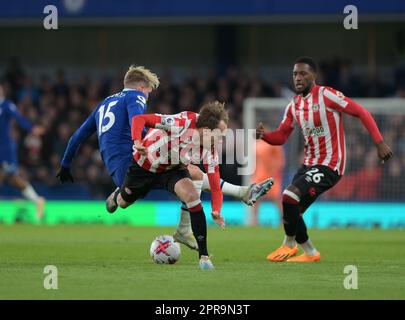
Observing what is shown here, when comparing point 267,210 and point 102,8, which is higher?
point 102,8

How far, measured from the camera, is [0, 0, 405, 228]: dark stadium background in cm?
2175

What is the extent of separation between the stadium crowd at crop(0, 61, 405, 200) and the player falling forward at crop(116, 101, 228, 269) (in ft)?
31.2

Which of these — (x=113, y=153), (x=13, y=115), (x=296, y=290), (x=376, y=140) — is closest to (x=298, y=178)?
(x=376, y=140)

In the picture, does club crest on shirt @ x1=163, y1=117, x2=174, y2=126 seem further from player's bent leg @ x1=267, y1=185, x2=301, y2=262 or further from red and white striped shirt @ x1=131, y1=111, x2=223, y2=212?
player's bent leg @ x1=267, y1=185, x2=301, y2=262

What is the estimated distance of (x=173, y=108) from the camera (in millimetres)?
23344

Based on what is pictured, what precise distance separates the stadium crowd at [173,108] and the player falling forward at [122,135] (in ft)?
27.5

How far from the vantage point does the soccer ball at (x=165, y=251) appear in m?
10.1

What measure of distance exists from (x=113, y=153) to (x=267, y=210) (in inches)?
364

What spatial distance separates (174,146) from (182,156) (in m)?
0.14

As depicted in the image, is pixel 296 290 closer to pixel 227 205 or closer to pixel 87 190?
pixel 227 205

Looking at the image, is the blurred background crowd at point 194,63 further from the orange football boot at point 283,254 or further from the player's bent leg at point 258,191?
the player's bent leg at point 258,191

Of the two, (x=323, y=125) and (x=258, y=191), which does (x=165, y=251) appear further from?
(x=323, y=125)

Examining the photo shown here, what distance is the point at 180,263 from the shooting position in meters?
10.3

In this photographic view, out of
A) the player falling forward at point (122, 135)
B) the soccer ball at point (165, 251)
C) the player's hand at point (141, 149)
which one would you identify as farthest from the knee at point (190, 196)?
the player falling forward at point (122, 135)
